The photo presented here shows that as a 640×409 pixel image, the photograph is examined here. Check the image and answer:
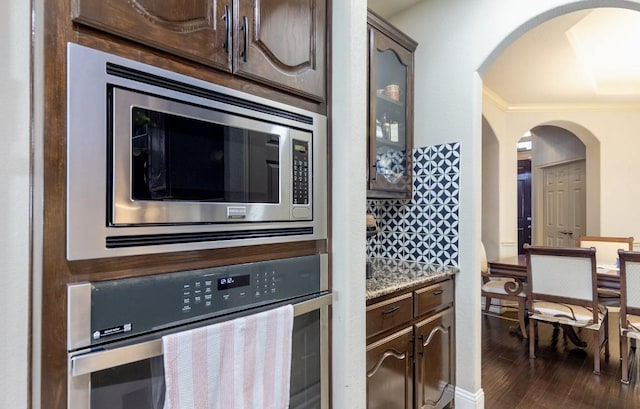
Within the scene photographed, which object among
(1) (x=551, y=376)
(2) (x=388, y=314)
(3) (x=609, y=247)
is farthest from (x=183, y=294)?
(3) (x=609, y=247)

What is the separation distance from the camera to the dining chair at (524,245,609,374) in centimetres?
279

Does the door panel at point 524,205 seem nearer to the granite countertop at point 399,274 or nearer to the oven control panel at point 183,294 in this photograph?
the granite countertop at point 399,274

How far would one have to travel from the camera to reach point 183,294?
883 mm

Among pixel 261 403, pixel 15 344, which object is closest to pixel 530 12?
pixel 261 403

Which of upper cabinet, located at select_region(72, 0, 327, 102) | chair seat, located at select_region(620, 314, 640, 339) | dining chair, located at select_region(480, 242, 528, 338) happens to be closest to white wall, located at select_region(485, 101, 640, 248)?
dining chair, located at select_region(480, 242, 528, 338)

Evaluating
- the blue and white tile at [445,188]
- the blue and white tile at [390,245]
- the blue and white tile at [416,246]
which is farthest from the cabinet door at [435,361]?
the blue and white tile at [445,188]

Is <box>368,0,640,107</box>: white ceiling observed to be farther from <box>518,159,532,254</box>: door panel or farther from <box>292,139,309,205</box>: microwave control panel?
<box>518,159,532,254</box>: door panel

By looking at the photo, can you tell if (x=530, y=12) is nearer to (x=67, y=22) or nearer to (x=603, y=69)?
(x=67, y=22)

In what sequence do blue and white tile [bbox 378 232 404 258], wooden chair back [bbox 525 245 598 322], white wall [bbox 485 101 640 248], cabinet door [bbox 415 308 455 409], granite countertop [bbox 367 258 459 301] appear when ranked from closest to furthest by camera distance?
granite countertop [bbox 367 258 459 301] → cabinet door [bbox 415 308 455 409] → blue and white tile [bbox 378 232 404 258] → wooden chair back [bbox 525 245 598 322] → white wall [bbox 485 101 640 248]

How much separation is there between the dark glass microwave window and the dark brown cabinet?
2.79 ft

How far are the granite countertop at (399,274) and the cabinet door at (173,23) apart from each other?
A: 115 cm

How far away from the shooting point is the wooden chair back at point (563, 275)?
279cm

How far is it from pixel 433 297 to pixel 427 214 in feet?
1.94

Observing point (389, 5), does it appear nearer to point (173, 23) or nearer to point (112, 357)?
point (173, 23)
